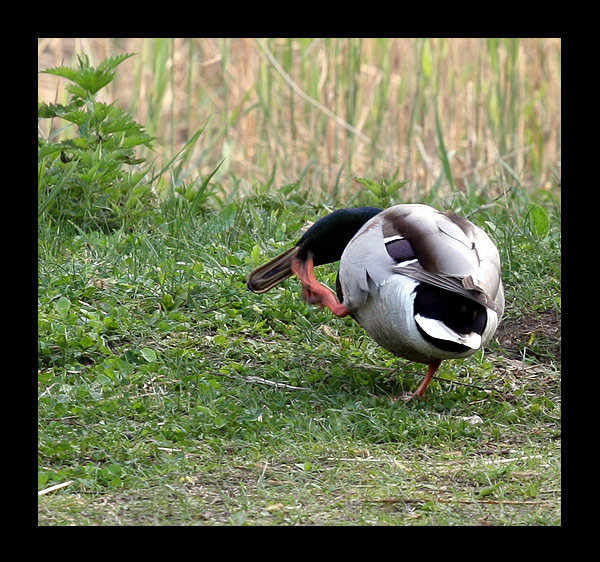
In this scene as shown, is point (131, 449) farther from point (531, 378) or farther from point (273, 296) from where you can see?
point (531, 378)

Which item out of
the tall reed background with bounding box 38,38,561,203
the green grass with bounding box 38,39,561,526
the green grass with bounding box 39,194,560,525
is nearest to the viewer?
the green grass with bounding box 39,194,560,525

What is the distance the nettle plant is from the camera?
5953 mm

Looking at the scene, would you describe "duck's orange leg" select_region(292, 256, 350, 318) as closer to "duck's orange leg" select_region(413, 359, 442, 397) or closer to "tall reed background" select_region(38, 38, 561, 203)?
"duck's orange leg" select_region(413, 359, 442, 397)

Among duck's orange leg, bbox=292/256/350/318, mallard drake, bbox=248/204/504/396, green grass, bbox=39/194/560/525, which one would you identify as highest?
mallard drake, bbox=248/204/504/396

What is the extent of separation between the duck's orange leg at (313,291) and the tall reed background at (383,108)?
10.6 ft

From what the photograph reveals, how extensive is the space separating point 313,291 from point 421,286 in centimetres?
76

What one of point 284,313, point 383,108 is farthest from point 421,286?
point 383,108

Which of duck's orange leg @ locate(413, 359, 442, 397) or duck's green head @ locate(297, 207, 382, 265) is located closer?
duck's orange leg @ locate(413, 359, 442, 397)

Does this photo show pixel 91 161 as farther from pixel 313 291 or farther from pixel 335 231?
pixel 313 291

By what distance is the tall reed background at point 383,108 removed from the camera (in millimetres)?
8312

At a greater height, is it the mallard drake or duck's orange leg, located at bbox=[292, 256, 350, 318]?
the mallard drake

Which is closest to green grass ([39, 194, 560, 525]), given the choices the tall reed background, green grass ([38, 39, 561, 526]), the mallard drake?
Result: green grass ([38, 39, 561, 526])

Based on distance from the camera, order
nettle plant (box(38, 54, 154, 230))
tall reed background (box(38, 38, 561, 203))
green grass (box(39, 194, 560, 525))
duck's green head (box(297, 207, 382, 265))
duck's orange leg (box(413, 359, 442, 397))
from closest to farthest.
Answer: green grass (box(39, 194, 560, 525))
duck's orange leg (box(413, 359, 442, 397))
duck's green head (box(297, 207, 382, 265))
nettle plant (box(38, 54, 154, 230))
tall reed background (box(38, 38, 561, 203))

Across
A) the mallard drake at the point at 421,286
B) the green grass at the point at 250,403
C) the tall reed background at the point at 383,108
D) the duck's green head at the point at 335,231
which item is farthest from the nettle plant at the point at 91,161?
the tall reed background at the point at 383,108
